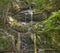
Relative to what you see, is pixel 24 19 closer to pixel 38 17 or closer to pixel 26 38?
pixel 38 17

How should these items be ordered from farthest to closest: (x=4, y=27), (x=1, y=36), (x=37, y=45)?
(x=4, y=27) < (x=1, y=36) < (x=37, y=45)

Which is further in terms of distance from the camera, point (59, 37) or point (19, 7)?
point (19, 7)

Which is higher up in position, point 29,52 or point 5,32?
point 5,32

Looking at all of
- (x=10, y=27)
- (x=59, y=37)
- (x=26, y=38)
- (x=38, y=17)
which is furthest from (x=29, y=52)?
(x=59, y=37)

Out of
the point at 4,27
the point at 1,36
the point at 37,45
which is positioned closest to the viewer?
the point at 37,45

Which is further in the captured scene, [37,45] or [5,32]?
[5,32]

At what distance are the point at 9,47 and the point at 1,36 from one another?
47 cm

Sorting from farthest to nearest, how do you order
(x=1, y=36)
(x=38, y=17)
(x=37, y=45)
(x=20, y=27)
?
(x=38, y=17) → (x=20, y=27) → (x=1, y=36) → (x=37, y=45)

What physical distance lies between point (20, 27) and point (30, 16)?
4.49ft

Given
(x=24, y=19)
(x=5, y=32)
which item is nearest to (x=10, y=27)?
(x=5, y=32)

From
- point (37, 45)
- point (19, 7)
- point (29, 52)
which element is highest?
point (19, 7)

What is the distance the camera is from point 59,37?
4105 millimetres

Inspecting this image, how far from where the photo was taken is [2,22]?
987 cm

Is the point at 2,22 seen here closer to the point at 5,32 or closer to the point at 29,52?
the point at 5,32
